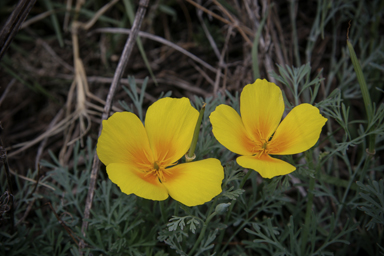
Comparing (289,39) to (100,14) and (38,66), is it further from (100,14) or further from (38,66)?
(38,66)

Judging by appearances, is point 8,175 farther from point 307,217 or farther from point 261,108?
point 307,217

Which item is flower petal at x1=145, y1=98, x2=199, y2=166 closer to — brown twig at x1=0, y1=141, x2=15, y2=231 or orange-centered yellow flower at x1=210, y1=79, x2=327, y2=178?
orange-centered yellow flower at x1=210, y1=79, x2=327, y2=178

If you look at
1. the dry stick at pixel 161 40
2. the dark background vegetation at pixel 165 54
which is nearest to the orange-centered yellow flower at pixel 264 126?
the dark background vegetation at pixel 165 54

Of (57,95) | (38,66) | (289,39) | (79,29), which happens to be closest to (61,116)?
(57,95)

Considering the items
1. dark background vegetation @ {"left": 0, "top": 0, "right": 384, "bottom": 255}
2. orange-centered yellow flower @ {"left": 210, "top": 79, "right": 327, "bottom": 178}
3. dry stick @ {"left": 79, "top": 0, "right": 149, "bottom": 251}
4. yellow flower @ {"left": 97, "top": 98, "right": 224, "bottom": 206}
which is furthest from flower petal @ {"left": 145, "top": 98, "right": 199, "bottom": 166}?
dark background vegetation @ {"left": 0, "top": 0, "right": 384, "bottom": 255}

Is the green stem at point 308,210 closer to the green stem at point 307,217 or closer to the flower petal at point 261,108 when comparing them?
the green stem at point 307,217

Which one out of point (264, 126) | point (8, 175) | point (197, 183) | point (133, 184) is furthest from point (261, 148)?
point (8, 175)
